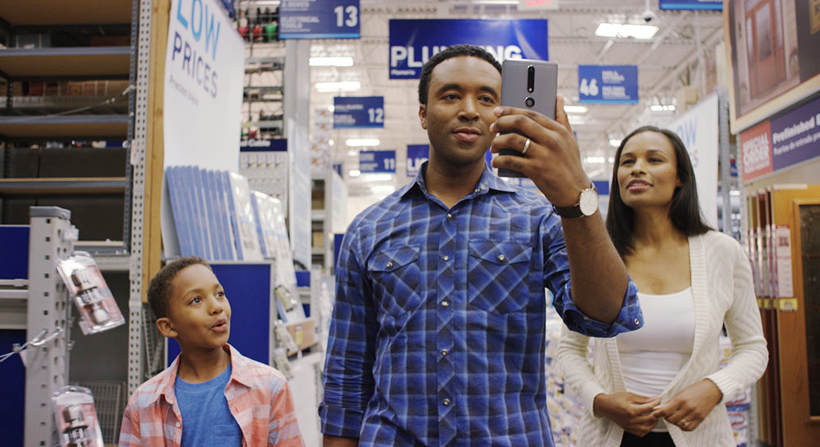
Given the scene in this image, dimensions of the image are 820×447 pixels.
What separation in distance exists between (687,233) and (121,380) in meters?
3.07

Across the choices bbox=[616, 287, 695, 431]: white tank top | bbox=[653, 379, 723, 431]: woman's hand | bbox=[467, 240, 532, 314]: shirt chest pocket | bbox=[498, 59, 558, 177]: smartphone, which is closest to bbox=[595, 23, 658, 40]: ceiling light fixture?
bbox=[616, 287, 695, 431]: white tank top

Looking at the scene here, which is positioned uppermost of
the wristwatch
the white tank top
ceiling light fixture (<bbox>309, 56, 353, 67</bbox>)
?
ceiling light fixture (<bbox>309, 56, 353, 67</bbox>)

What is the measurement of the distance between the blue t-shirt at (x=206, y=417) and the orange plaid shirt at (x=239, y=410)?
1.0 inches

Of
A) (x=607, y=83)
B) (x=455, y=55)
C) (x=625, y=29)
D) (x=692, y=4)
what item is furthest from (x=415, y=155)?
(x=455, y=55)

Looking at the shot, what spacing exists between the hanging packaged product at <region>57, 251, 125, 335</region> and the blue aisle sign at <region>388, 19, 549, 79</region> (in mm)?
5277

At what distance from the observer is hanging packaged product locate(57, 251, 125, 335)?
1789 millimetres

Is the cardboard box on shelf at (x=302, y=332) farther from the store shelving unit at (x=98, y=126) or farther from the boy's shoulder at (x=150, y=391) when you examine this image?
the boy's shoulder at (x=150, y=391)

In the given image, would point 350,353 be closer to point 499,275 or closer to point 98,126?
point 499,275

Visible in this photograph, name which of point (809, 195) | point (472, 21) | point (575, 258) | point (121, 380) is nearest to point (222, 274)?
point (121, 380)

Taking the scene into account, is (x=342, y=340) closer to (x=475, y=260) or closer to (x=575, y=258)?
(x=475, y=260)

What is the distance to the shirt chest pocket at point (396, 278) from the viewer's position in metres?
1.28

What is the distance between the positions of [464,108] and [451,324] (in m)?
0.45

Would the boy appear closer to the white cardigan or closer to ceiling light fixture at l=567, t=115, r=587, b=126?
the white cardigan

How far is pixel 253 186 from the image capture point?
5.94 meters
